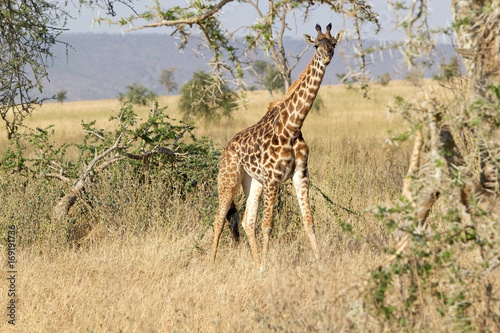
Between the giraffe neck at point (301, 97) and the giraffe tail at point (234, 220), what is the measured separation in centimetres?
135

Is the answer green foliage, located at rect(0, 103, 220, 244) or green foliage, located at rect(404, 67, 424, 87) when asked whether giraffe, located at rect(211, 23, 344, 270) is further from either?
green foliage, located at rect(404, 67, 424, 87)

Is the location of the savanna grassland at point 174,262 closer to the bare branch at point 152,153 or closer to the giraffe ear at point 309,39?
the bare branch at point 152,153

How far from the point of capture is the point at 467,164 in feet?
12.3

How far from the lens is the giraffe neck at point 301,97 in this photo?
6.39 m

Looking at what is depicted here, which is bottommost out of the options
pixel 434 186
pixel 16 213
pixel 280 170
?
pixel 16 213

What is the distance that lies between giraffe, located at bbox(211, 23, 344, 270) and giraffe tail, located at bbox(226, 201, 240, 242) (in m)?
0.33

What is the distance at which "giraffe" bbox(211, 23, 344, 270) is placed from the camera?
6371 mm

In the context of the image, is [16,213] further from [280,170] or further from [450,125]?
[450,125]

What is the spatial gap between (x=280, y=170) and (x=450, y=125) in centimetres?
280

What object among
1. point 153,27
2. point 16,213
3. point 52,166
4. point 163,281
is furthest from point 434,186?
point 52,166

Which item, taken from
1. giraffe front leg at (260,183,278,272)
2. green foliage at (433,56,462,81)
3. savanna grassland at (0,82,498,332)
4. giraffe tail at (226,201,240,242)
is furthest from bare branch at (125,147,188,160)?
green foliage at (433,56,462,81)

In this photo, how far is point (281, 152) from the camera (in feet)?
21.2

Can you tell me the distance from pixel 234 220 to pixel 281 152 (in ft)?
4.22

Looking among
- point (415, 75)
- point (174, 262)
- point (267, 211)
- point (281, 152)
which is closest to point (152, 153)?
point (174, 262)
